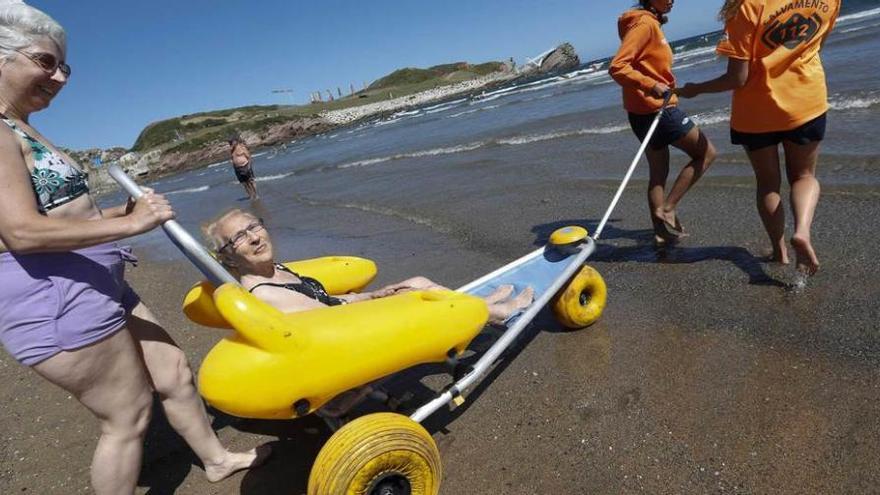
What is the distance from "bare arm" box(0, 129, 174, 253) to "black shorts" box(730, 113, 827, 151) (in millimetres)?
3469

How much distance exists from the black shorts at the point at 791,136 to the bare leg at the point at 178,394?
11.6ft

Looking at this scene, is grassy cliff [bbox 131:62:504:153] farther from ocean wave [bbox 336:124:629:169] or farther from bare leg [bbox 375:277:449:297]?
bare leg [bbox 375:277:449:297]

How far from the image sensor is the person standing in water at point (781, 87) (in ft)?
9.66

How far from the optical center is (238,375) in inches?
77.1

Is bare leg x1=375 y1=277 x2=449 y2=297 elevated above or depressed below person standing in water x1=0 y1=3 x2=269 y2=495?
below

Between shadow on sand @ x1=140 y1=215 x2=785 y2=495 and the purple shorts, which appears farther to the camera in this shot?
shadow on sand @ x1=140 y1=215 x2=785 y2=495

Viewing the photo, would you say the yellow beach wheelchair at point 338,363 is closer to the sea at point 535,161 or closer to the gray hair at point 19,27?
the gray hair at point 19,27

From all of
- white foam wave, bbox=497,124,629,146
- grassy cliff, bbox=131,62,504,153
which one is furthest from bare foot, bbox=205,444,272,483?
grassy cliff, bbox=131,62,504,153

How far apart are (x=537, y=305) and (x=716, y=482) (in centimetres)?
121

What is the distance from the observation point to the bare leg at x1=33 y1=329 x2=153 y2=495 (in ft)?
6.33

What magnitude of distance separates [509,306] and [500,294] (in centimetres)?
18

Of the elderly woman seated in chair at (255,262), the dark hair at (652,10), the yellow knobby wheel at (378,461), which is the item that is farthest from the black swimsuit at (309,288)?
the dark hair at (652,10)

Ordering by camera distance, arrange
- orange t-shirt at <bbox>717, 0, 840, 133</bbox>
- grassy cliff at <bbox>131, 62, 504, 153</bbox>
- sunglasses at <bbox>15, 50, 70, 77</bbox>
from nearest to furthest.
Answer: sunglasses at <bbox>15, 50, 70, 77</bbox>, orange t-shirt at <bbox>717, 0, 840, 133</bbox>, grassy cliff at <bbox>131, 62, 504, 153</bbox>

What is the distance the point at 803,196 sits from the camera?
10.7 feet
